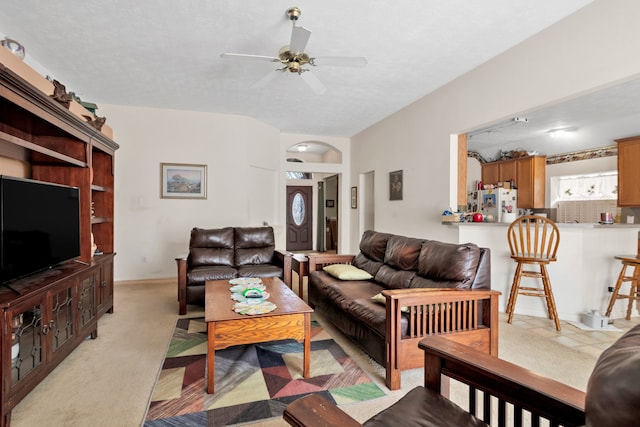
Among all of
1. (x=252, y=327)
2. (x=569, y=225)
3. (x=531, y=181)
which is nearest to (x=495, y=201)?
(x=531, y=181)

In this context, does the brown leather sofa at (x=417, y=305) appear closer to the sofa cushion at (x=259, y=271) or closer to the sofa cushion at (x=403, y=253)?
the sofa cushion at (x=403, y=253)

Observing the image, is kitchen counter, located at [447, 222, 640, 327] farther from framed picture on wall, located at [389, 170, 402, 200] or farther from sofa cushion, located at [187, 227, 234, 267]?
sofa cushion, located at [187, 227, 234, 267]

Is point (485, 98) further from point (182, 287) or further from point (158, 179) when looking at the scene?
point (158, 179)

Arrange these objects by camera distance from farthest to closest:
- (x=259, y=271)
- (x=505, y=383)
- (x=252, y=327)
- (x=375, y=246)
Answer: (x=259, y=271), (x=375, y=246), (x=252, y=327), (x=505, y=383)

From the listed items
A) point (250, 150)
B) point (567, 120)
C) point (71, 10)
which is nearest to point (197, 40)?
point (71, 10)

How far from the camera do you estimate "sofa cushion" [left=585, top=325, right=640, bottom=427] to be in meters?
0.64

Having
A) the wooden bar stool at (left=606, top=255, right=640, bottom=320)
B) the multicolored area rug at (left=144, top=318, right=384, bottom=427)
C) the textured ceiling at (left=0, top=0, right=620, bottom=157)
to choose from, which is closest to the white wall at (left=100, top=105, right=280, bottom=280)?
the textured ceiling at (left=0, top=0, right=620, bottom=157)

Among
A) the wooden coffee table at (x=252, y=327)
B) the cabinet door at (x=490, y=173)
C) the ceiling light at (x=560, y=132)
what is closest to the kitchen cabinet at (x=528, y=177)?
the cabinet door at (x=490, y=173)

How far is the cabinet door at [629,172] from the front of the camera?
5316 mm

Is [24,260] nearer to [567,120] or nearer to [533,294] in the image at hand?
[533,294]

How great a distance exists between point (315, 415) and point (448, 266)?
190 centimetres

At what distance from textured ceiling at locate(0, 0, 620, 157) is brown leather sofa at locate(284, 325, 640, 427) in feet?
8.57

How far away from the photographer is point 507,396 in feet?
3.77

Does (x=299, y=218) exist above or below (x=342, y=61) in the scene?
below
